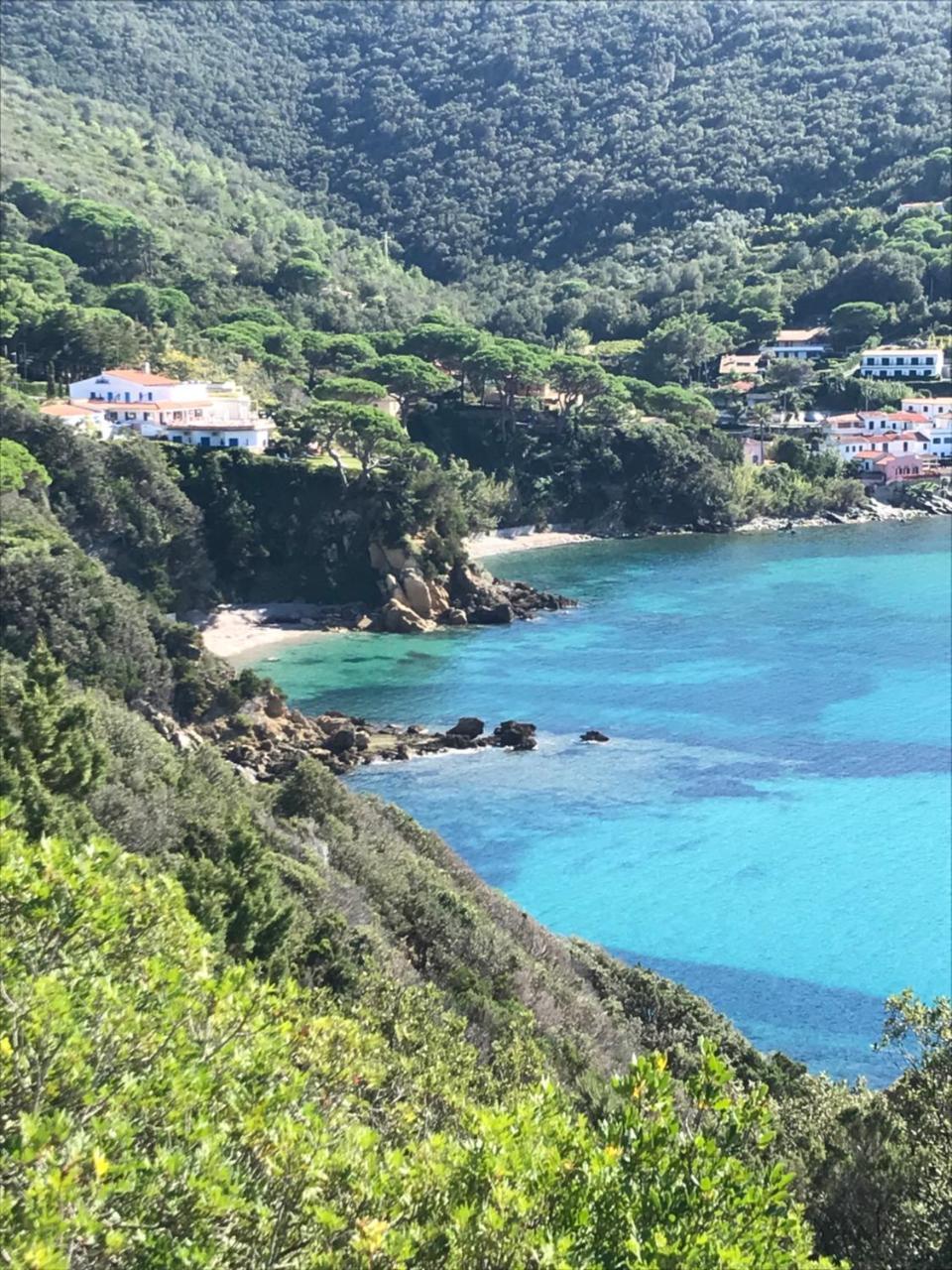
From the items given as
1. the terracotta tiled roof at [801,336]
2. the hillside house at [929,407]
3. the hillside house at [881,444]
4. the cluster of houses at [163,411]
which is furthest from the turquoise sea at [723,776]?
the terracotta tiled roof at [801,336]

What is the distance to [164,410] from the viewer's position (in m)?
65.1

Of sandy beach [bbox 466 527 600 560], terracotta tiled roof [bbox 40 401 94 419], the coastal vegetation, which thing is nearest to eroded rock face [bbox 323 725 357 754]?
the coastal vegetation

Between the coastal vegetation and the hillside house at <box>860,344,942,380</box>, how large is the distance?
2.96 meters

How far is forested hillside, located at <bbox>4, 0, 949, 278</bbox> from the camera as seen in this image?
135875mm

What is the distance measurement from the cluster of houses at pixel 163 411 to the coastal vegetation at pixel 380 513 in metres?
1.88

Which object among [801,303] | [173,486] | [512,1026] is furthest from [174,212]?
[512,1026]

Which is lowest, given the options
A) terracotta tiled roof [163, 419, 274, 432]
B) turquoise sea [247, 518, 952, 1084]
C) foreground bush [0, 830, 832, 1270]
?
turquoise sea [247, 518, 952, 1084]

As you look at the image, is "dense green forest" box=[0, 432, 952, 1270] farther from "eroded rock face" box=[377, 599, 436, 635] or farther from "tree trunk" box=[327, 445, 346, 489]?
"tree trunk" box=[327, 445, 346, 489]

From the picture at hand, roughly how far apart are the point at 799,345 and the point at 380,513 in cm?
5489

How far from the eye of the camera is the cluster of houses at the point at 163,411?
6469 centimetres

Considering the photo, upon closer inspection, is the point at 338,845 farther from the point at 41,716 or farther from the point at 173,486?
the point at 173,486

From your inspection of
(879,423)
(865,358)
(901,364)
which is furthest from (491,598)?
(901,364)

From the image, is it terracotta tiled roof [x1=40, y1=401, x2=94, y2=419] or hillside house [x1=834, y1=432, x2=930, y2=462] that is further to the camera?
hillside house [x1=834, y1=432, x2=930, y2=462]

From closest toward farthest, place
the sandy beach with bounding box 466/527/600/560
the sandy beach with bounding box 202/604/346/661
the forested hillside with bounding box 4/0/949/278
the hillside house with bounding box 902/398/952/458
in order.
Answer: the sandy beach with bounding box 202/604/346/661, the sandy beach with bounding box 466/527/600/560, the hillside house with bounding box 902/398/952/458, the forested hillside with bounding box 4/0/949/278
